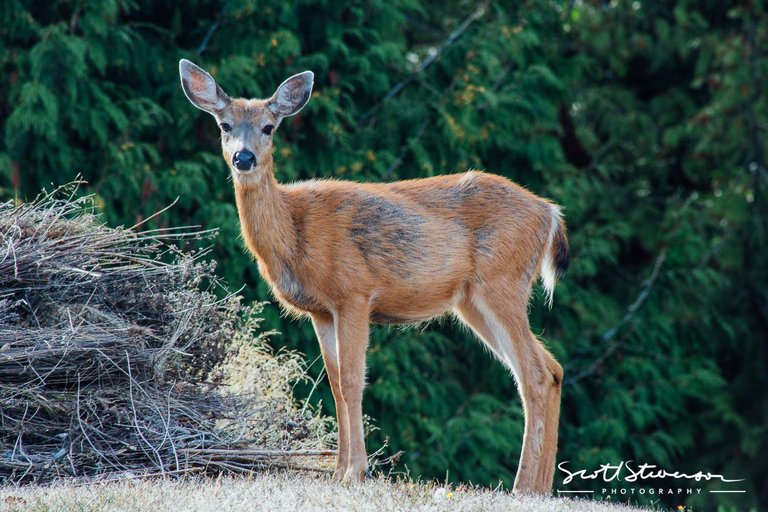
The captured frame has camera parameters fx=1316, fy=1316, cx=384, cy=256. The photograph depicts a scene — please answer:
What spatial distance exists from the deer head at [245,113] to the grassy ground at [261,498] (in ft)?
6.59

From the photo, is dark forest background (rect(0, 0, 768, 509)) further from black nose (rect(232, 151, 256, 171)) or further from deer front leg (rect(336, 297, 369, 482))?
deer front leg (rect(336, 297, 369, 482))

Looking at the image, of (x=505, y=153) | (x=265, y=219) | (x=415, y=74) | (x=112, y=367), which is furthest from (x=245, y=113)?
(x=505, y=153)

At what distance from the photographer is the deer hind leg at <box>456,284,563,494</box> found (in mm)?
8297

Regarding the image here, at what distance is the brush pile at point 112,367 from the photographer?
7957 millimetres

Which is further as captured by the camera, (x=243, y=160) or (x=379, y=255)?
(x=379, y=255)

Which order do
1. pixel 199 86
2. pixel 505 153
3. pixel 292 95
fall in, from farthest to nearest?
pixel 505 153 → pixel 292 95 → pixel 199 86

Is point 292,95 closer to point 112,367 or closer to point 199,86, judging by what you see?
point 199,86

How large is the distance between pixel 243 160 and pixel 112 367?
1.53 meters

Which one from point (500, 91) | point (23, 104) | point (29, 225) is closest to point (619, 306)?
point (500, 91)

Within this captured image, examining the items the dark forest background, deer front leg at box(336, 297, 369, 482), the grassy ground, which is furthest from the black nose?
the dark forest background

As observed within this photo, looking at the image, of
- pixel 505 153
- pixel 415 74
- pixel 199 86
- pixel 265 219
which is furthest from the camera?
pixel 505 153

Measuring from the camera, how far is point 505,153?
52.0ft

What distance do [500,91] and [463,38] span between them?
2.61 ft
